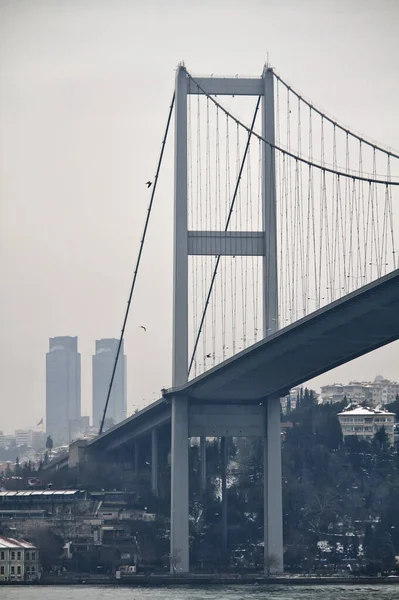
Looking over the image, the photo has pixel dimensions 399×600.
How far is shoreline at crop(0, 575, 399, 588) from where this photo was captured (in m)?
33.3

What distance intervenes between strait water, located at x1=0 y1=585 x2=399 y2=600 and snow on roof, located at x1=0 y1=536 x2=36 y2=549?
306 centimetres

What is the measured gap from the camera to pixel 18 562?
36.6m

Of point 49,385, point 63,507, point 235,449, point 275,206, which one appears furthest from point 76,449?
point 49,385

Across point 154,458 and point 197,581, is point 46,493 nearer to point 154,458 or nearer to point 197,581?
point 154,458

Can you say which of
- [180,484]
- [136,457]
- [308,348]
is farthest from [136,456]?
[308,348]

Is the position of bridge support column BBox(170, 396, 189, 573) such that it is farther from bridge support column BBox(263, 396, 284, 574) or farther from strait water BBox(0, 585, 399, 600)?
bridge support column BBox(263, 396, 284, 574)

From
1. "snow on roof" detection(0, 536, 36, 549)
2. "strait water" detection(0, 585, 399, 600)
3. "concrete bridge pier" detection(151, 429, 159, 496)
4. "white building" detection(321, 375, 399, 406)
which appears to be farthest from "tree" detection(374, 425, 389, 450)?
"white building" detection(321, 375, 399, 406)

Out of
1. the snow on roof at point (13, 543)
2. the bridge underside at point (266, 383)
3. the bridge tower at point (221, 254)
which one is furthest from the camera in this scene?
the snow on roof at point (13, 543)

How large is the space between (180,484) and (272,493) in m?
1.57

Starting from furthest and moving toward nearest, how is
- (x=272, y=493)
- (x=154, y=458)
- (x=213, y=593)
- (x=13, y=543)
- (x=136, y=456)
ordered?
1. (x=136, y=456)
2. (x=154, y=458)
3. (x=13, y=543)
4. (x=272, y=493)
5. (x=213, y=593)

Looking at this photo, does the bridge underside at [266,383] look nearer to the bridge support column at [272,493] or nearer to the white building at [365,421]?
the bridge support column at [272,493]

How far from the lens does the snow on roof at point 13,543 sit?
1458 inches

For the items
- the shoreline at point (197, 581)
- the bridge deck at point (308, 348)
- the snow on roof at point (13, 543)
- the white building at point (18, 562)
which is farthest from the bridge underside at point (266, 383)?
the snow on roof at point (13, 543)

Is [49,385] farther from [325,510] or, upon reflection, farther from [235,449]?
[325,510]
